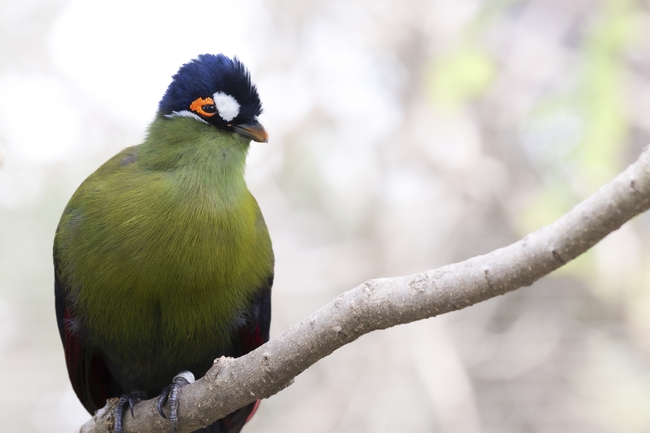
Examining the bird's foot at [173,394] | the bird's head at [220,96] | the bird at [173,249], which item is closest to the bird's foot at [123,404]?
the bird at [173,249]

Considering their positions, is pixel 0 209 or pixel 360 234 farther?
pixel 0 209

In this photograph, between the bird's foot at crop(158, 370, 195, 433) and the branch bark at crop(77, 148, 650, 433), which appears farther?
the bird's foot at crop(158, 370, 195, 433)

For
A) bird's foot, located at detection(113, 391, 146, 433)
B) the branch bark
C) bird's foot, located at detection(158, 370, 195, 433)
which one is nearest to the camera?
the branch bark

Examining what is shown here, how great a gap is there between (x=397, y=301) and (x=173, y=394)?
869 mm

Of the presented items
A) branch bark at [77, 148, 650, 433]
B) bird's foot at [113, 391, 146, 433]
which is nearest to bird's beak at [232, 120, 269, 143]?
branch bark at [77, 148, 650, 433]

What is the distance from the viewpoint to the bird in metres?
2.07

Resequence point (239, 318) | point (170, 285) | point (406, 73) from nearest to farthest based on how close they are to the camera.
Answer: point (170, 285)
point (239, 318)
point (406, 73)

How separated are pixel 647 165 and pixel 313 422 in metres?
4.02

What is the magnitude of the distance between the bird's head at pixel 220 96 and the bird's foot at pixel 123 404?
0.90 meters

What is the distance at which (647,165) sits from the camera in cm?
111

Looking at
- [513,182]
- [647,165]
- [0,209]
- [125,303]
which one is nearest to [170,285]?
[125,303]

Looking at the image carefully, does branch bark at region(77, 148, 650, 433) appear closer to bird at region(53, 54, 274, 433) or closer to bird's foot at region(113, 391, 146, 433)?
bird's foot at region(113, 391, 146, 433)

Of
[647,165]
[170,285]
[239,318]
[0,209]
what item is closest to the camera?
[647,165]

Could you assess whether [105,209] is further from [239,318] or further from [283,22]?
[283,22]
